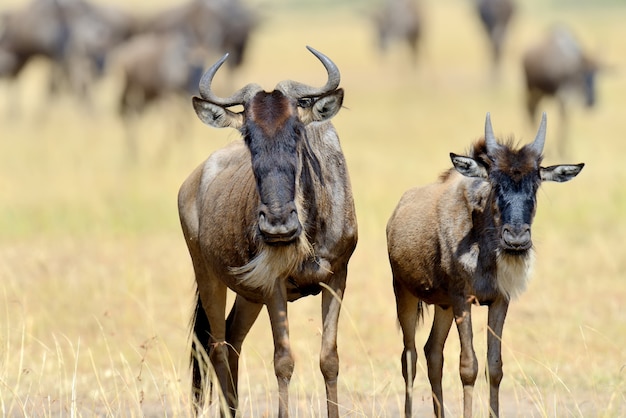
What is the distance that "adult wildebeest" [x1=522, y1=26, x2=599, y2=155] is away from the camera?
2009 centimetres

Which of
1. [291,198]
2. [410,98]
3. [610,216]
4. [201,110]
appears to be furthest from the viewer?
[410,98]

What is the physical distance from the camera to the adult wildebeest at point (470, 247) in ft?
20.2

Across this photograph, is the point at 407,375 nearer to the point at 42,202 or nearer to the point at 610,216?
the point at 610,216

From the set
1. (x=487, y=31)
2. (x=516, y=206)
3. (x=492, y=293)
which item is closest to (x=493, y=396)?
(x=492, y=293)

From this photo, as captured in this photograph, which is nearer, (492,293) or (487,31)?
(492,293)

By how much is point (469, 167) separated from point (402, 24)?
1215 inches

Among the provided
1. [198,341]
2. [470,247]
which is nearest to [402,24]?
[198,341]

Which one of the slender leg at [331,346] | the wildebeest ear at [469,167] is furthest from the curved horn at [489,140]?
the slender leg at [331,346]

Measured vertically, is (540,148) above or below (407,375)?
above

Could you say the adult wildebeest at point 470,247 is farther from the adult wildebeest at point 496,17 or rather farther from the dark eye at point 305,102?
the adult wildebeest at point 496,17

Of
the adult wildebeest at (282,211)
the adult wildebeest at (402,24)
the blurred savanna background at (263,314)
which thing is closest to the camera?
the adult wildebeest at (282,211)

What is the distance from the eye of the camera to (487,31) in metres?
32.5

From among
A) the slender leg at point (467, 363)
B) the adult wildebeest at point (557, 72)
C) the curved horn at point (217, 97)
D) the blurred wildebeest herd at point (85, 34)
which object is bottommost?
the slender leg at point (467, 363)

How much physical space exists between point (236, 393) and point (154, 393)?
0.72 meters
